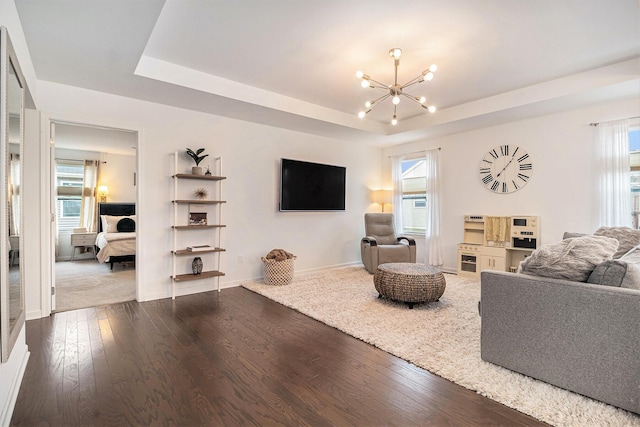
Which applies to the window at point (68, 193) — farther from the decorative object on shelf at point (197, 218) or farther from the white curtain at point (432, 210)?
the white curtain at point (432, 210)

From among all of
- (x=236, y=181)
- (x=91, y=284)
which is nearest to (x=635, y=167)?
(x=236, y=181)

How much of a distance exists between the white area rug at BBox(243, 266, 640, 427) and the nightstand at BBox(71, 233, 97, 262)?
15.2 feet

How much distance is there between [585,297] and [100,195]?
879 centimetres

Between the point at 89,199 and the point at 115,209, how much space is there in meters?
0.62

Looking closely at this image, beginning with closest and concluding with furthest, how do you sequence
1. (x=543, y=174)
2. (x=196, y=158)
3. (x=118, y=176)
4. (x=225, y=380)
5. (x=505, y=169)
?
(x=225, y=380) → (x=196, y=158) → (x=543, y=174) → (x=505, y=169) → (x=118, y=176)

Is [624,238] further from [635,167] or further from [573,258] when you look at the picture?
[573,258]

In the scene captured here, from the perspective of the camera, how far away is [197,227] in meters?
4.17

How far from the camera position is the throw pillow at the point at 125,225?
701 cm

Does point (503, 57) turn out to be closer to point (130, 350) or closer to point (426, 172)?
point (426, 172)

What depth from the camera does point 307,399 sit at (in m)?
1.92

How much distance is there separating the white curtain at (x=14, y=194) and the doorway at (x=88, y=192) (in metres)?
3.64

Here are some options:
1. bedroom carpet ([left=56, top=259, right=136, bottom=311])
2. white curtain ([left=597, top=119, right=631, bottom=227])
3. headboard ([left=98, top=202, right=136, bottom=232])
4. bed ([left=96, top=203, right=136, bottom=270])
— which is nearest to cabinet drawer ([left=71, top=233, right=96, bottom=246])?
bed ([left=96, top=203, right=136, bottom=270])

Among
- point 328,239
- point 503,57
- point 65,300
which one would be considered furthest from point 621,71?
point 65,300

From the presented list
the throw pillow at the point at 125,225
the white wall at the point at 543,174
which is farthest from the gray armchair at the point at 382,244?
the throw pillow at the point at 125,225
